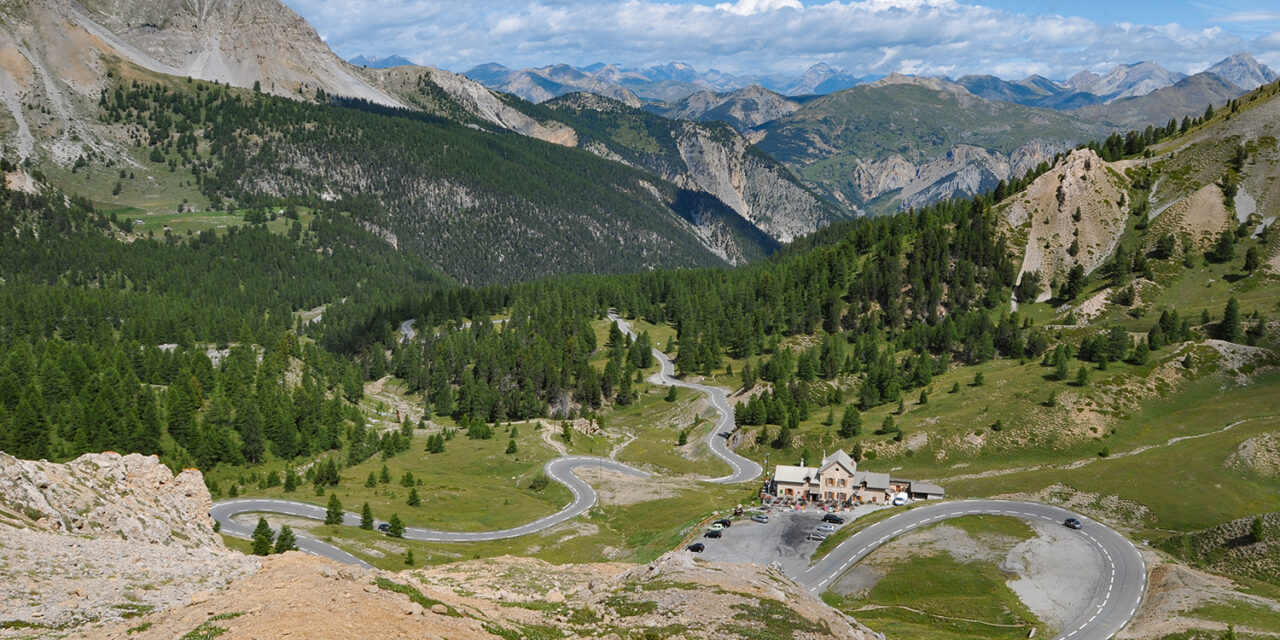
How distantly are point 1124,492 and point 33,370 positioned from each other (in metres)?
186

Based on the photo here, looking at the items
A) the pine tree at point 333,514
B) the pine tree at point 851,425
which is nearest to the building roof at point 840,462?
the pine tree at point 851,425

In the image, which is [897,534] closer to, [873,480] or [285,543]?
[873,480]

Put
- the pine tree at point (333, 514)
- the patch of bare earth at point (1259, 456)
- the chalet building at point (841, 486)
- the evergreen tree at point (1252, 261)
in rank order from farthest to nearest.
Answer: the evergreen tree at point (1252, 261) → the chalet building at point (841, 486) → the patch of bare earth at point (1259, 456) → the pine tree at point (333, 514)

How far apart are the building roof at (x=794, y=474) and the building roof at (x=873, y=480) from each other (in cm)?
581

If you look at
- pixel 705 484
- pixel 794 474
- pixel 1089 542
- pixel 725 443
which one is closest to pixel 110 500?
pixel 794 474

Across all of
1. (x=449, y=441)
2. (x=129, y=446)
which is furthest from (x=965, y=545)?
(x=129, y=446)

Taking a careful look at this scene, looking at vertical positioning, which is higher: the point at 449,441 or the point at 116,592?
the point at 116,592

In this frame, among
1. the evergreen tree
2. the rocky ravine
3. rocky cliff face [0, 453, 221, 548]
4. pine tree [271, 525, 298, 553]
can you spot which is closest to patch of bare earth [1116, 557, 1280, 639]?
the rocky ravine

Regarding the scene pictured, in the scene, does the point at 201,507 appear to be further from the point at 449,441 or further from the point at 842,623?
the point at 449,441

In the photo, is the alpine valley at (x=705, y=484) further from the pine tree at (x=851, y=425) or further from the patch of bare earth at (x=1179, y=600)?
the pine tree at (x=851, y=425)

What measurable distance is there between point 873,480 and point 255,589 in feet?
283

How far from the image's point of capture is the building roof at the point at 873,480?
342 ft

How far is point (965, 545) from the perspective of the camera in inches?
3155

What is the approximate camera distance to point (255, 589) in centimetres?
3572
